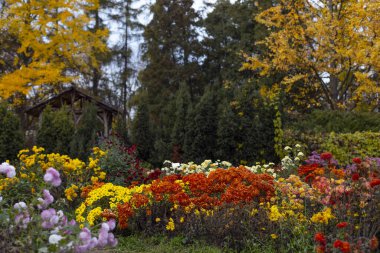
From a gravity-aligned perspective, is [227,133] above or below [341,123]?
below

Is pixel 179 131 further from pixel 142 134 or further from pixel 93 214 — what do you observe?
pixel 93 214

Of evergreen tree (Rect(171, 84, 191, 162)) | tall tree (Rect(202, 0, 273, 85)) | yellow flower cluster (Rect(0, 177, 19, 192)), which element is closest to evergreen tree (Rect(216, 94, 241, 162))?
evergreen tree (Rect(171, 84, 191, 162))

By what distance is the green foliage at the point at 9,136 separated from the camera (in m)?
11.2

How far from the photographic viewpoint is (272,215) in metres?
4.48

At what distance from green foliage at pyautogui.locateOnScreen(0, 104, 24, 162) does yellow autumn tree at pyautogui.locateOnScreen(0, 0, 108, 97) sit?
205 cm

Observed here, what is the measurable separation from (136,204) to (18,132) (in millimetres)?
7422

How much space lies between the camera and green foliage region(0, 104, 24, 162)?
11.2 meters

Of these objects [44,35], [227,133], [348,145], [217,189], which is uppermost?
[44,35]

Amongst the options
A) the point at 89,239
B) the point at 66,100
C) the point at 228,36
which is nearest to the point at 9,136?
the point at 66,100

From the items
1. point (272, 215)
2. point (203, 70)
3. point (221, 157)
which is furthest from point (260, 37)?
point (272, 215)

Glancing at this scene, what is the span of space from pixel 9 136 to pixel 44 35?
176 inches

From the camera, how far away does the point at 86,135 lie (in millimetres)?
11891

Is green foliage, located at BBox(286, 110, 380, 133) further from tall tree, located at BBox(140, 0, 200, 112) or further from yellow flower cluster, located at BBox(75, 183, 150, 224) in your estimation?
tall tree, located at BBox(140, 0, 200, 112)

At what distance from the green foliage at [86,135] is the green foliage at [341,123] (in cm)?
513
